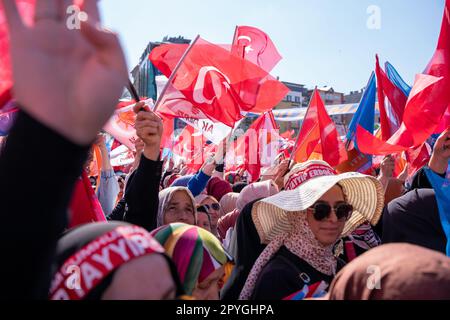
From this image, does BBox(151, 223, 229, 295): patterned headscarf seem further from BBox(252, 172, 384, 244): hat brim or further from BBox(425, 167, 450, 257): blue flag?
BBox(425, 167, 450, 257): blue flag

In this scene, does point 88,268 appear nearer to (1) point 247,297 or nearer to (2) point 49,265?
(2) point 49,265

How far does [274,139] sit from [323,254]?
5.91 meters

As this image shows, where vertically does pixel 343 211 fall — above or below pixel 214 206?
above

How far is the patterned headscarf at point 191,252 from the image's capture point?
80.7 inches

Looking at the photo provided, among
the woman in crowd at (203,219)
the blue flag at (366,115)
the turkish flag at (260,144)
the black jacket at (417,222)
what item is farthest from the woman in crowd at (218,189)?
the black jacket at (417,222)

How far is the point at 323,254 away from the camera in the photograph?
8.25ft

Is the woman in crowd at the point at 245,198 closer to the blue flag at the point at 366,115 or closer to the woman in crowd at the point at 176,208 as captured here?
the woman in crowd at the point at 176,208

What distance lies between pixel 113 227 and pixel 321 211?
4.99ft

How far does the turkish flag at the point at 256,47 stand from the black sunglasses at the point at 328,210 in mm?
3709

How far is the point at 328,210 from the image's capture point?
262 cm

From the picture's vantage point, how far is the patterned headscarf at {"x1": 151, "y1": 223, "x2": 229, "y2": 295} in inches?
80.7

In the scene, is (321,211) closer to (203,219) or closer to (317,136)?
(203,219)

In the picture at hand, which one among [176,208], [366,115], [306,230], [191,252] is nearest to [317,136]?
[366,115]

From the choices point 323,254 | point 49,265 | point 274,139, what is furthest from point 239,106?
point 49,265
